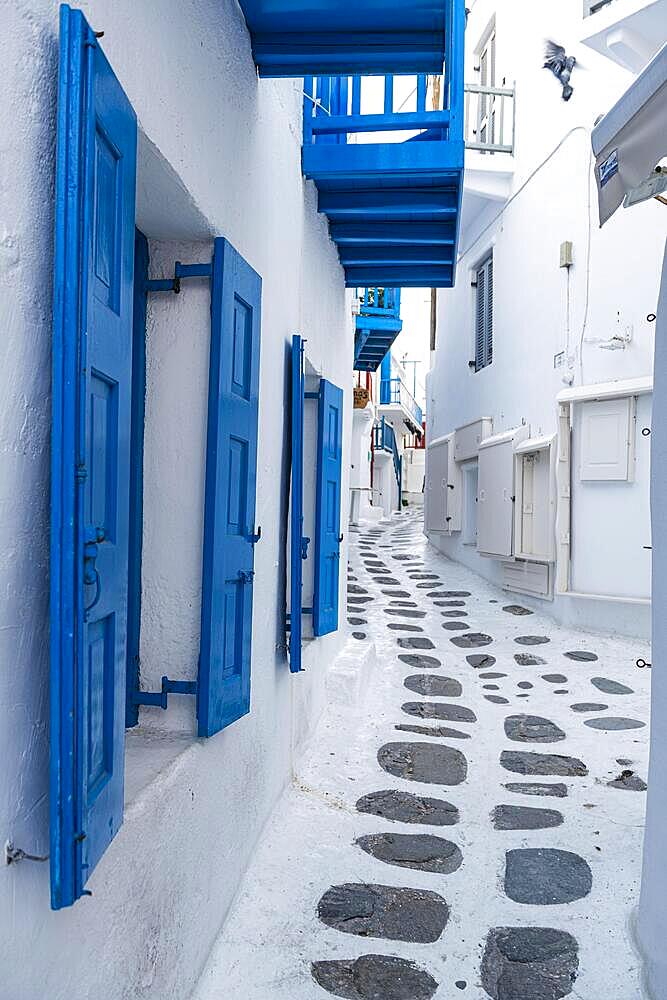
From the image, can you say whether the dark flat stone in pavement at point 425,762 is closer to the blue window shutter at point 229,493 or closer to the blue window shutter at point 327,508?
the blue window shutter at point 327,508

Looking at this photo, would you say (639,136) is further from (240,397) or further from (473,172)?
(473,172)

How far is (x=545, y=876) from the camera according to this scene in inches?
140

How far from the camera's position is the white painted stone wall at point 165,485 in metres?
1.44

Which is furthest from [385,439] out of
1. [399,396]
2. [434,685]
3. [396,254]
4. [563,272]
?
[396,254]

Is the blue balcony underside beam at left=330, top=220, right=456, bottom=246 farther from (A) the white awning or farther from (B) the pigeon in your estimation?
(B) the pigeon

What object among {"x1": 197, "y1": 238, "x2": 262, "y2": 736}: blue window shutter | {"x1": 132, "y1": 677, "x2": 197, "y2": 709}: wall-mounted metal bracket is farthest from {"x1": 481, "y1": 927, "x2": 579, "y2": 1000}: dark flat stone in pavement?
{"x1": 132, "y1": 677, "x2": 197, "y2": 709}: wall-mounted metal bracket

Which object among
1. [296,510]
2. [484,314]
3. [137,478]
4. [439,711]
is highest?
[484,314]

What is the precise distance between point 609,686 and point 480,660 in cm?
125

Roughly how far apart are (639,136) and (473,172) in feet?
27.5

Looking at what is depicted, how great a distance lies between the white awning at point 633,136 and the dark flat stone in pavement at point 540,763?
3.30 metres

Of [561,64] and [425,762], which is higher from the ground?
[561,64]

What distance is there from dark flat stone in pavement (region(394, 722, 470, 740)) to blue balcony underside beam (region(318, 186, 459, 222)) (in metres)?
3.26

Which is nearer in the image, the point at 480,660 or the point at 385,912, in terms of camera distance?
the point at 385,912

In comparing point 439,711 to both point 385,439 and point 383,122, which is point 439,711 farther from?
point 385,439
